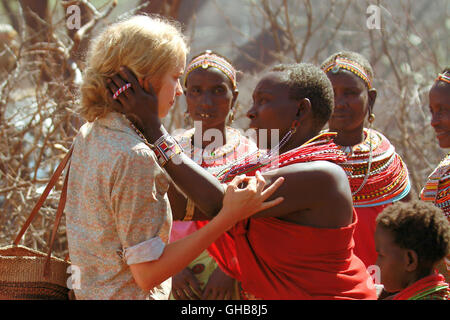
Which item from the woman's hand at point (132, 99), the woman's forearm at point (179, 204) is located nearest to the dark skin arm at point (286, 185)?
the woman's hand at point (132, 99)

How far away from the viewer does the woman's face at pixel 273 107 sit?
2510 mm

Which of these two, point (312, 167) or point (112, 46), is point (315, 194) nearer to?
point (312, 167)

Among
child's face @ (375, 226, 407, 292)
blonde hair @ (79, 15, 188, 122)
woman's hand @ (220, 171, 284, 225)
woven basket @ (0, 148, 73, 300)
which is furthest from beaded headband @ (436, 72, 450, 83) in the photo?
woven basket @ (0, 148, 73, 300)

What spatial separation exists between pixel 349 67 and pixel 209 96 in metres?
0.91

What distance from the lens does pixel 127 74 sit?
2.03 meters

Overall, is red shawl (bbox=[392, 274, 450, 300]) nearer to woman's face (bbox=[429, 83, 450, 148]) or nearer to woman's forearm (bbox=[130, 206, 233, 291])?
woman's forearm (bbox=[130, 206, 233, 291])

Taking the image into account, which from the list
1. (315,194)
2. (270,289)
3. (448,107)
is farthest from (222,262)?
(448,107)

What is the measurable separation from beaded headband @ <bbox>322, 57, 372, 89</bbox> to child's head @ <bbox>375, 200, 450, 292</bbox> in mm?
1248

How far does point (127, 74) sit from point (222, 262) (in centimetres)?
99

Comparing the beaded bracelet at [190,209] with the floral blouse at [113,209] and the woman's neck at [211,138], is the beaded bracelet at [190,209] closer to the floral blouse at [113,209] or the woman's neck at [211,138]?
the floral blouse at [113,209]

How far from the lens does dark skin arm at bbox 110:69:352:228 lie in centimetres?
204

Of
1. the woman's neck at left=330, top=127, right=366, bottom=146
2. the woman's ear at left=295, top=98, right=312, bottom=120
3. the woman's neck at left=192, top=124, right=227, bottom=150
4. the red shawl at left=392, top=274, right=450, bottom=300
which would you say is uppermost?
the woman's neck at left=192, top=124, right=227, bottom=150

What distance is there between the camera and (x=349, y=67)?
357 centimetres
